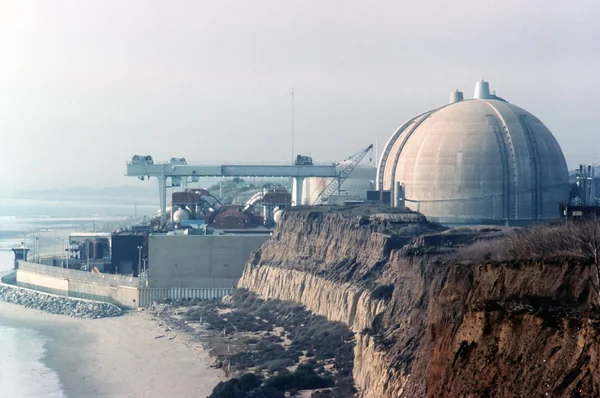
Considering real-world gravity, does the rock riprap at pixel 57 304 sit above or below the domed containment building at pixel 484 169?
below

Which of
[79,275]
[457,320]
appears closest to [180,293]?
[79,275]

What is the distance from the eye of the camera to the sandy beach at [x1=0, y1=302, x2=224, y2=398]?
41.0m

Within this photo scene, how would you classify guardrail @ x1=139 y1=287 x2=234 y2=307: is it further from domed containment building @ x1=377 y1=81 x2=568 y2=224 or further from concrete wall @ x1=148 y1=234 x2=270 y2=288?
domed containment building @ x1=377 y1=81 x2=568 y2=224

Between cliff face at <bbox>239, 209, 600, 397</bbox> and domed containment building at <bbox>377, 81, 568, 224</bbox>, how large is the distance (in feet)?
44.0

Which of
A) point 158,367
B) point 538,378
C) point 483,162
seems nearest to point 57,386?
point 158,367

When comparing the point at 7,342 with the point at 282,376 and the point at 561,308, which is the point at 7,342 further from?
the point at 561,308

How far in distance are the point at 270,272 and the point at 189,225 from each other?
14.6 m

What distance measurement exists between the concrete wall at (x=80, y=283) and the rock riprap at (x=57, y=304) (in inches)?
43.0

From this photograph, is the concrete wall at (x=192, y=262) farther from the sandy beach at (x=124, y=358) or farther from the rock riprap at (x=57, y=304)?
the sandy beach at (x=124, y=358)

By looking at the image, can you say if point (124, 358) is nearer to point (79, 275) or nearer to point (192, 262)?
point (192, 262)

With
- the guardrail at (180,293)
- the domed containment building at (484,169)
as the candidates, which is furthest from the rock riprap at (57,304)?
the domed containment building at (484,169)

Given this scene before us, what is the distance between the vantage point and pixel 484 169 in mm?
65375

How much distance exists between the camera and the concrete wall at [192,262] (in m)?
66.3

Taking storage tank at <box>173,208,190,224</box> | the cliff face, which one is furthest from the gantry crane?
the cliff face
